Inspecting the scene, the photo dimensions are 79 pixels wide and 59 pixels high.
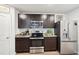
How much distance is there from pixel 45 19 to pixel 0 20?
82.3 inches

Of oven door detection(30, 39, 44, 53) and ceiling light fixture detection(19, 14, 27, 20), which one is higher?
ceiling light fixture detection(19, 14, 27, 20)

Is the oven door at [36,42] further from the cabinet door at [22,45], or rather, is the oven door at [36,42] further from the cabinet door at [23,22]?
the cabinet door at [23,22]

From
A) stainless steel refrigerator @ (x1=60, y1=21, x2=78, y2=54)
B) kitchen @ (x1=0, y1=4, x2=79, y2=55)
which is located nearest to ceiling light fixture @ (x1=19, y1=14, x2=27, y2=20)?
kitchen @ (x1=0, y1=4, x2=79, y2=55)

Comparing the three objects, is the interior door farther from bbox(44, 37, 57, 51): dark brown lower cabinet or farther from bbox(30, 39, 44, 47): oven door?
bbox(44, 37, 57, 51): dark brown lower cabinet

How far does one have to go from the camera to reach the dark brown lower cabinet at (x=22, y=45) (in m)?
4.98

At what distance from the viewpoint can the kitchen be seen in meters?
4.70

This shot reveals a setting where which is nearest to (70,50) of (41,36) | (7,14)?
(41,36)

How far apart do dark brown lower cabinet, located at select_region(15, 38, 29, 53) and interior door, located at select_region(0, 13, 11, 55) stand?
2.13ft

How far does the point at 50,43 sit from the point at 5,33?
6.48 feet

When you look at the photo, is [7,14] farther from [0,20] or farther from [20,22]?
[20,22]

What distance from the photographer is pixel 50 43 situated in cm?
523

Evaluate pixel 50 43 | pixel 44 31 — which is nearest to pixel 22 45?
pixel 50 43
